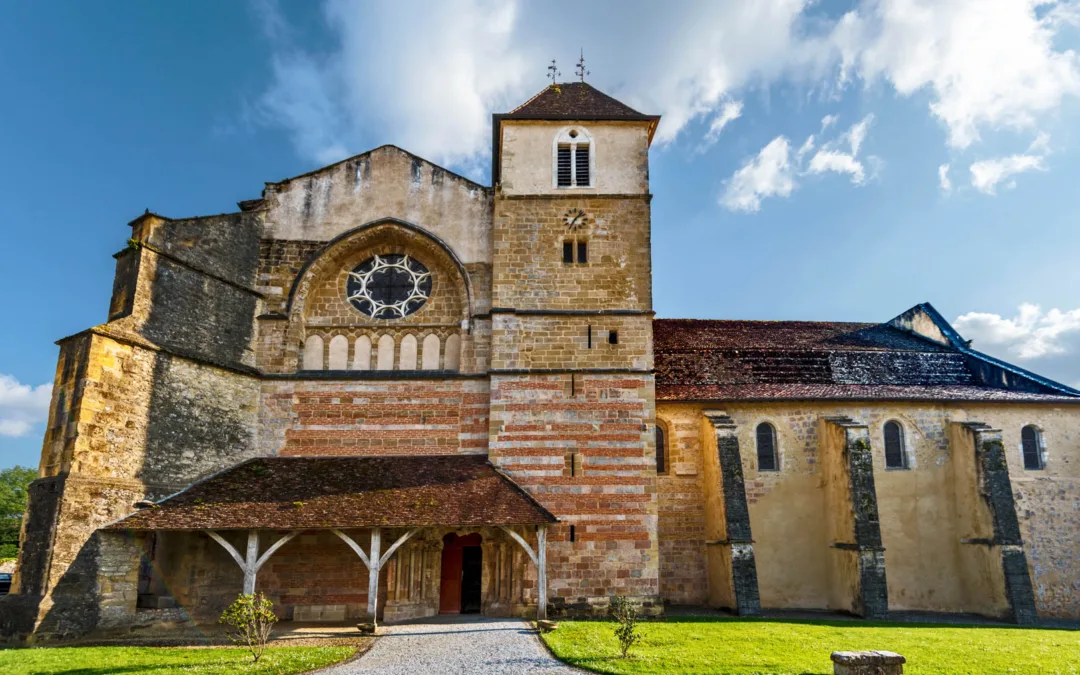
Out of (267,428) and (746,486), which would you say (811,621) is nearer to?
(746,486)

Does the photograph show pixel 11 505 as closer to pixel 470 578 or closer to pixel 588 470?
pixel 470 578

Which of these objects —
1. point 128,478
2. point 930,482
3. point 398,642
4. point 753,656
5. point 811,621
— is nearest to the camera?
point 753,656

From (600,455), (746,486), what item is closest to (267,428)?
(600,455)

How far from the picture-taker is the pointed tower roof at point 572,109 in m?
19.7

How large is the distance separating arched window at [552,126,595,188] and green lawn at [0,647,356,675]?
42.2 feet

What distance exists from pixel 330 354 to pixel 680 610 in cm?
1128

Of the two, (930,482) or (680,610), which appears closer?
(680,610)

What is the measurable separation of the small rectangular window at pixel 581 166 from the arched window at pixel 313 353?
26.9ft

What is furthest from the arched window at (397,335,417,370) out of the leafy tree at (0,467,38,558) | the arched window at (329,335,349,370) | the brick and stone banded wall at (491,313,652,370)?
the leafy tree at (0,467,38,558)

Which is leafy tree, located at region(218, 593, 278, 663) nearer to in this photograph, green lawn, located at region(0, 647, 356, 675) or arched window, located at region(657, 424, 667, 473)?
green lawn, located at region(0, 647, 356, 675)

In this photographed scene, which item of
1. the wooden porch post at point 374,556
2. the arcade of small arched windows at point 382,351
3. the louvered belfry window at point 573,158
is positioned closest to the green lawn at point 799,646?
the wooden porch post at point 374,556

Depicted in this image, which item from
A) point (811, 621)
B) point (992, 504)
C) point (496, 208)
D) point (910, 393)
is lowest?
point (811, 621)

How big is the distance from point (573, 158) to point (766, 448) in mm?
10055

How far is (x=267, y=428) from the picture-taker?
57.8ft
